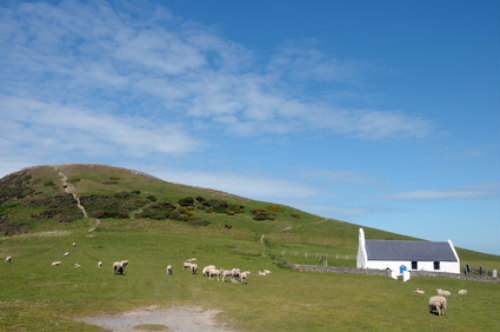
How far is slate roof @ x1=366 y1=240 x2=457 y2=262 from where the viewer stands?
68.8 meters

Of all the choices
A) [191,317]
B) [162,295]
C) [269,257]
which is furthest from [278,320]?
[269,257]

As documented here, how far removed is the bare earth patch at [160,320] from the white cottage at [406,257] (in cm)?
4735

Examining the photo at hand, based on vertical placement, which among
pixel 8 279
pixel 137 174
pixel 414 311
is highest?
pixel 137 174

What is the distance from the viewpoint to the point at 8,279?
37656 mm

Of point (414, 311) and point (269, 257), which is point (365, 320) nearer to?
point (414, 311)

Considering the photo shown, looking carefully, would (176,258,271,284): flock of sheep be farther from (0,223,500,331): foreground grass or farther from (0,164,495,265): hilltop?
(0,164,495,265): hilltop

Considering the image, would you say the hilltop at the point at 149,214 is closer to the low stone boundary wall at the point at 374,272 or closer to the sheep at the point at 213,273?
the low stone boundary wall at the point at 374,272

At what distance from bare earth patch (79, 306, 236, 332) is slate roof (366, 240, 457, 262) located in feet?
157

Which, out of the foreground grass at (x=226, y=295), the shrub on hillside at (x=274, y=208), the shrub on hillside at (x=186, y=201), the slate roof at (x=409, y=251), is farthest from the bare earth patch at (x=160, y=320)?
the shrub on hillside at (x=274, y=208)

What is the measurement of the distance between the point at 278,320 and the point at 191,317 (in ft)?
20.6

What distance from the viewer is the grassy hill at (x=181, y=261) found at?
2778 centimetres

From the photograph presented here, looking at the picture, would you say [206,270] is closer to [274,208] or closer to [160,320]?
[160,320]

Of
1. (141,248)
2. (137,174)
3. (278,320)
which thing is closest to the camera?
(278,320)

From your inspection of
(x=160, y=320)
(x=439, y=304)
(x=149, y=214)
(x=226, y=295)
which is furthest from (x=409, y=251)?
(x=149, y=214)
